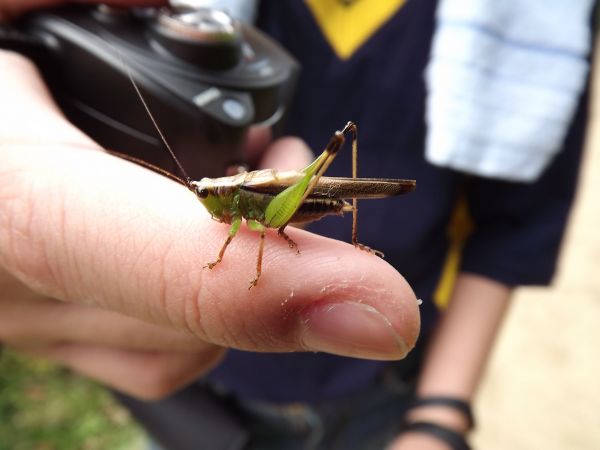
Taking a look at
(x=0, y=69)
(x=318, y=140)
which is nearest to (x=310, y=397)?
(x=318, y=140)

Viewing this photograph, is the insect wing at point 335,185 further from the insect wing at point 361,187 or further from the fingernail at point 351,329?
the fingernail at point 351,329

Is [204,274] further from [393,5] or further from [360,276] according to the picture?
[393,5]

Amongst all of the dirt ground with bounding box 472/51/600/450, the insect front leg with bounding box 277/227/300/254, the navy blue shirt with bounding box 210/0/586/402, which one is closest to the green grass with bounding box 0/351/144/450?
the navy blue shirt with bounding box 210/0/586/402

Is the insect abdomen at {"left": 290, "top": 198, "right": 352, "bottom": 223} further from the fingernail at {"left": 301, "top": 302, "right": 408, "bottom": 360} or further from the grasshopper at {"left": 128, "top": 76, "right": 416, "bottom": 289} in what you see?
the fingernail at {"left": 301, "top": 302, "right": 408, "bottom": 360}

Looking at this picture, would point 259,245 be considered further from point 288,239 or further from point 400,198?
point 400,198

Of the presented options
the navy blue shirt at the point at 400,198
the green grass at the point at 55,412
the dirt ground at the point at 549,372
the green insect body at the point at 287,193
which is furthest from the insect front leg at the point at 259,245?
the dirt ground at the point at 549,372

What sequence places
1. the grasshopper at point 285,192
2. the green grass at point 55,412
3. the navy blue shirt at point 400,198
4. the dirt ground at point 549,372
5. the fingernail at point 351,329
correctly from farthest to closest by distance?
the dirt ground at point 549,372
the green grass at point 55,412
the navy blue shirt at point 400,198
the grasshopper at point 285,192
the fingernail at point 351,329

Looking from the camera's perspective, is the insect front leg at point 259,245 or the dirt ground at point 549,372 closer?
the insect front leg at point 259,245
